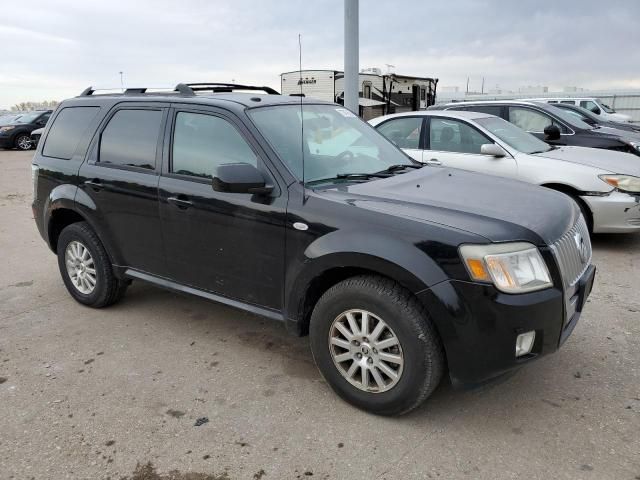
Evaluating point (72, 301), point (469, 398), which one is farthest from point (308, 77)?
point (469, 398)

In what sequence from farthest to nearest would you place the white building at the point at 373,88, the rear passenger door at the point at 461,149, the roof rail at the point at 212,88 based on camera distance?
the white building at the point at 373,88, the rear passenger door at the point at 461,149, the roof rail at the point at 212,88

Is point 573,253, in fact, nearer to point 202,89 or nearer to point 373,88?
point 202,89

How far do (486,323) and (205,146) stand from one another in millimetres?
2193

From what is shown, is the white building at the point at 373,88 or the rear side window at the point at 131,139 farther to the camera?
the white building at the point at 373,88

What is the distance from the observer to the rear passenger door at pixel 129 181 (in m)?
3.87

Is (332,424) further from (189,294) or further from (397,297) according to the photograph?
(189,294)

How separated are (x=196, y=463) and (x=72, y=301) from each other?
9.25 feet

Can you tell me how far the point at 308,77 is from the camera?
1998 cm

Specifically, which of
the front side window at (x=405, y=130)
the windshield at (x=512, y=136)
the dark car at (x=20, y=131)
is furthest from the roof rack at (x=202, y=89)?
the dark car at (x=20, y=131)

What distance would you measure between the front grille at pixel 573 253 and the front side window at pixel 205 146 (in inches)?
72.6

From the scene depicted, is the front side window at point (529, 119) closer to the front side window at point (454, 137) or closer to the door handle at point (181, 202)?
the front side window at point (454, 137)

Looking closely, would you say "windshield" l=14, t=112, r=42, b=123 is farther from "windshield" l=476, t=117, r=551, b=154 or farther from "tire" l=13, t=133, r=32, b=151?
"windshield" l=476, t=117, r=551, b=154

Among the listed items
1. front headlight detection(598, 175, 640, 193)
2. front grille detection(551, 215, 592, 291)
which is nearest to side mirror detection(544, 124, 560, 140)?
front headlight detection(598, 175, 640, 193)

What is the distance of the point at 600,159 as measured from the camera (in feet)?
20.7
